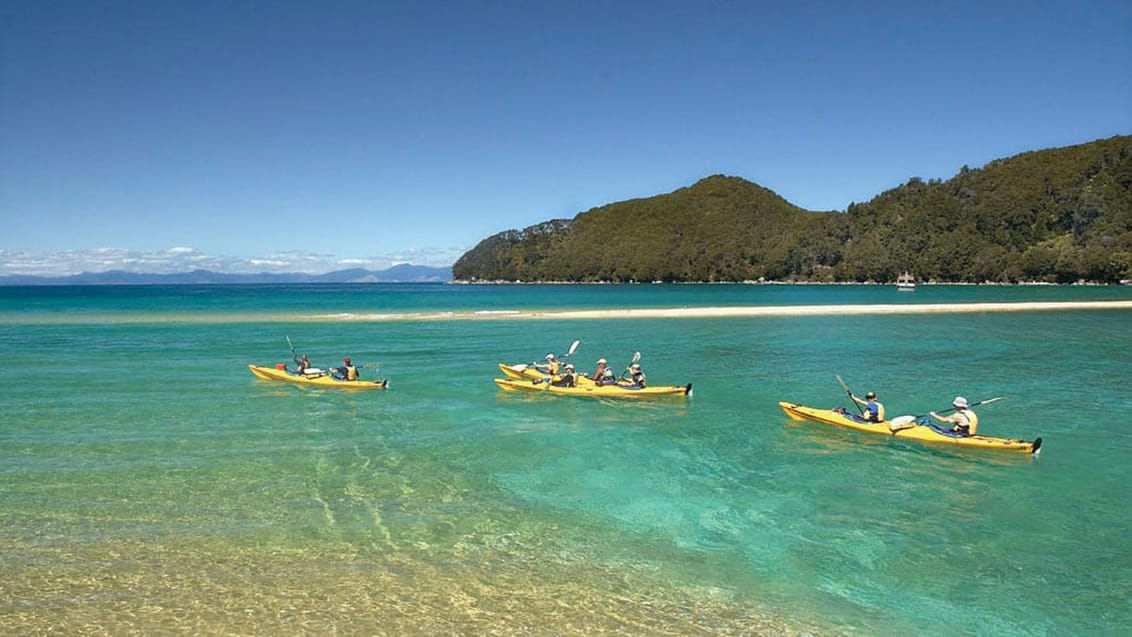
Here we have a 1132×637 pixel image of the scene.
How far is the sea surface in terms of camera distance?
33.4 feet

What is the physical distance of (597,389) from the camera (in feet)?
90.4

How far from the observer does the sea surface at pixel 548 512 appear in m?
10.2

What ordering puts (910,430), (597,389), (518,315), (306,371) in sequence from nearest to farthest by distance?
(910,430) < (597,389) < (306,371) < (518,315)

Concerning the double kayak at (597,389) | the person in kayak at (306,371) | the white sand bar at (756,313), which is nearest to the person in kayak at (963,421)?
the double kayak at (597,389)

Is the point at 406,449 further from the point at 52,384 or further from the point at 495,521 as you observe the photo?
the point at 52,384

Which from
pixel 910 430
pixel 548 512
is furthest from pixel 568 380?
pixel 548 512

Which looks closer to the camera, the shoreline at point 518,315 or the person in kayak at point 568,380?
the person in kayak at point 568,380

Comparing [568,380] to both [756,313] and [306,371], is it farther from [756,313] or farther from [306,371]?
[756,313]

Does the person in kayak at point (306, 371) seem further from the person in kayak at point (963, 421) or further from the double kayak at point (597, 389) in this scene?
→ the person in kayak at point (963, 421)

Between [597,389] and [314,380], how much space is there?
11756 mm

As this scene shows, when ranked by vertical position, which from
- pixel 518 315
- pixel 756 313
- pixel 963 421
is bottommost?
pixel 756 313

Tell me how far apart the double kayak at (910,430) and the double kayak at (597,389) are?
16.9ft

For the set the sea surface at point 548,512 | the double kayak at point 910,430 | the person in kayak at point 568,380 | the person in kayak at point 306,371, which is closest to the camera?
the sea surface at point 548,512

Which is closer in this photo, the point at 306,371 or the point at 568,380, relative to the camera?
the point at 568,380
